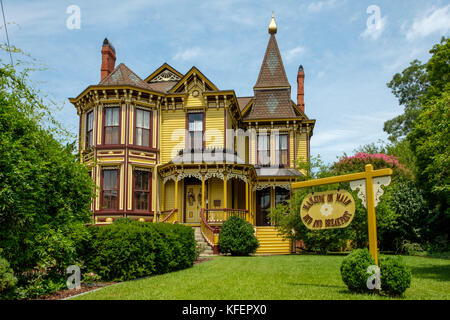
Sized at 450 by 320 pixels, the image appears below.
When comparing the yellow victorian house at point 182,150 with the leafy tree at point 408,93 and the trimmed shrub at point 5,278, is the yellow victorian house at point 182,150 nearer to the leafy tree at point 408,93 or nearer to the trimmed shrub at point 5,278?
the trimmed shrub at point 5,278

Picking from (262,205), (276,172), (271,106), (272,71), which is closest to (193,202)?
(262,205)

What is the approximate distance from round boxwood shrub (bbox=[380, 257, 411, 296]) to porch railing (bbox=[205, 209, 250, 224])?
1348cm

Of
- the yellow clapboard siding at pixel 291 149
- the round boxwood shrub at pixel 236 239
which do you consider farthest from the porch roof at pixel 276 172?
the round boxwood shrub at pixel 236 239

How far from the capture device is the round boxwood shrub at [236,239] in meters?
18.9

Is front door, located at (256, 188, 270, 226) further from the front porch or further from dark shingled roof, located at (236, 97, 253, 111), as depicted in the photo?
dark shingled roof, located at (236, 97, 253, 111)

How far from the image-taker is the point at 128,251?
10.9 m

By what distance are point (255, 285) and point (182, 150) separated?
14.9 meters

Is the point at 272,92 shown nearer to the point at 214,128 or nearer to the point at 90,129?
the point at 214,128

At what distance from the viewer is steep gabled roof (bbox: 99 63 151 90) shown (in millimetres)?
23125

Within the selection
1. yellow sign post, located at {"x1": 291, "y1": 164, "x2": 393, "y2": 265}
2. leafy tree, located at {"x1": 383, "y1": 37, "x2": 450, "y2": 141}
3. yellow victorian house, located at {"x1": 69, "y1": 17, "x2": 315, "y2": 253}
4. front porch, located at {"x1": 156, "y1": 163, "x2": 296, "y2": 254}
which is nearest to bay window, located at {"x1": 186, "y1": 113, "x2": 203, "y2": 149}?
yellow victorian house, located at {"x1": 69, "y1": 17, "x2": 315, "y2": 253}

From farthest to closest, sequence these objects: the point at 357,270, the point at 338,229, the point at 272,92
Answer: the point at 272,92 < the point at 338,229 < the point at 357,270

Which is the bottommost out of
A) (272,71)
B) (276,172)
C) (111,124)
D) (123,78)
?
(276,172)
